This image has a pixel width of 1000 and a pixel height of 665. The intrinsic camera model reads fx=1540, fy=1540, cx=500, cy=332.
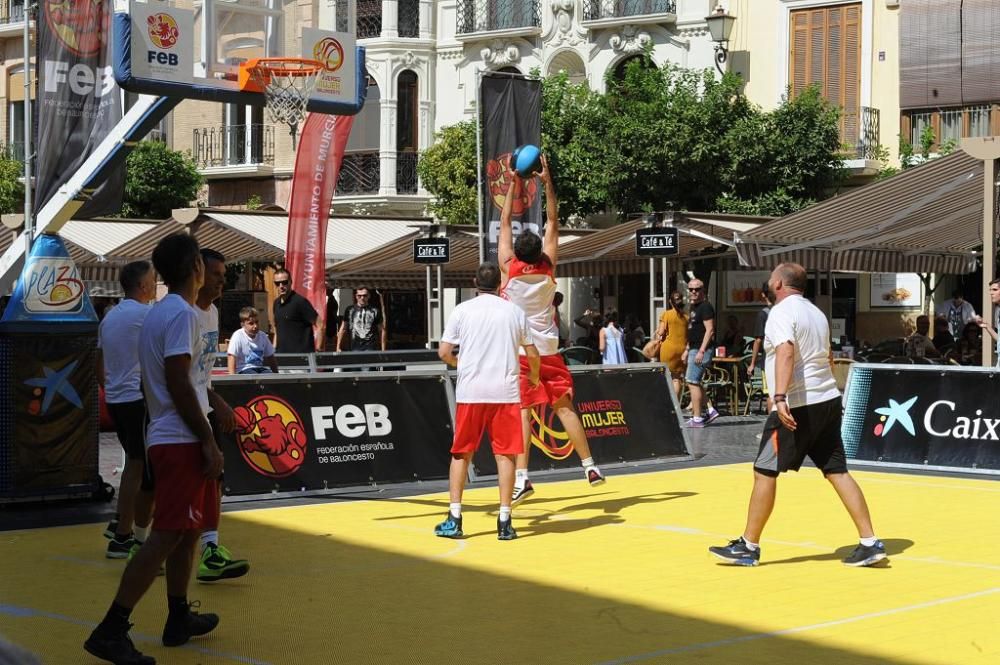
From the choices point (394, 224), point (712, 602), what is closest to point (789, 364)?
point (712, 602)

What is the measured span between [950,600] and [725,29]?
93.9ft

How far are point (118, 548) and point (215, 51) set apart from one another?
798 cm

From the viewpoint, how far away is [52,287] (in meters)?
11.7

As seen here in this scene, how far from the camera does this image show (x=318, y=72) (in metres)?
16.8

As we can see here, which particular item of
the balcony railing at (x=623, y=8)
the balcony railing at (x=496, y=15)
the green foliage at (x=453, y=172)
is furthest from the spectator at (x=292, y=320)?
the balcony railing at (x=496, y=15)

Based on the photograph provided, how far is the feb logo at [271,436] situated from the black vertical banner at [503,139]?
5.40 metres

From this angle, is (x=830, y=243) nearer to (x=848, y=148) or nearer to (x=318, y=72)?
(x=318, y=72)

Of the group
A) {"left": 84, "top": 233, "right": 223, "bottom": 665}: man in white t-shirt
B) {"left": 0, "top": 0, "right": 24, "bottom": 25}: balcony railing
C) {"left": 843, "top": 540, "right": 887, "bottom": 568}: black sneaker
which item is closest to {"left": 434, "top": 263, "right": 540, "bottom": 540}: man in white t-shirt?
{"left": 843, "top": 540, "right": 887, "bottom": 568}: black sneaker

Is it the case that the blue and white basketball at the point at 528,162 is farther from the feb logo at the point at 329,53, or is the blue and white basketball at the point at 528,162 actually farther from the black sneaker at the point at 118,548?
the feb logo at the point at 329,53

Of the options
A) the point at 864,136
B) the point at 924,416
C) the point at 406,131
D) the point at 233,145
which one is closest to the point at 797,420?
the point at 924,416

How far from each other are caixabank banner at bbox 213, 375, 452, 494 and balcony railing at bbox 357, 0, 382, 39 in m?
29.8

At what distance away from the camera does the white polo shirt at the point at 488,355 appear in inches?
392

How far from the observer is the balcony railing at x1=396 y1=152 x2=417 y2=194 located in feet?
136

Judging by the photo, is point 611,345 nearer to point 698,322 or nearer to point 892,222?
point 698,322
